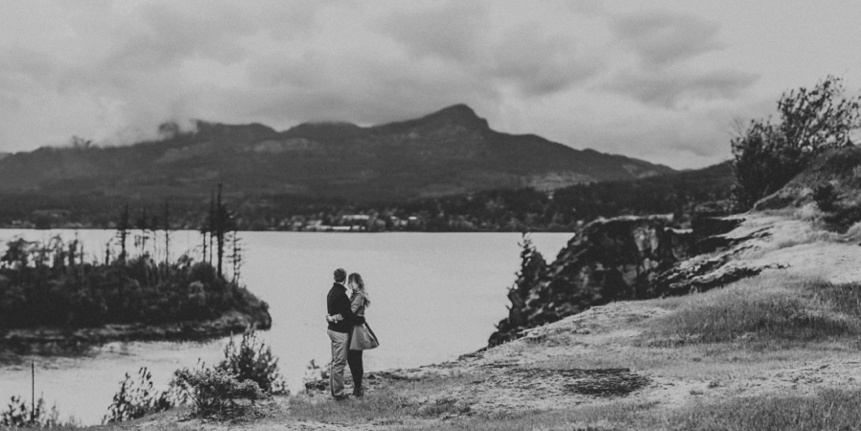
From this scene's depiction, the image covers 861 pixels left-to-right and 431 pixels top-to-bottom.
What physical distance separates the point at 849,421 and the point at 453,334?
7817 cm

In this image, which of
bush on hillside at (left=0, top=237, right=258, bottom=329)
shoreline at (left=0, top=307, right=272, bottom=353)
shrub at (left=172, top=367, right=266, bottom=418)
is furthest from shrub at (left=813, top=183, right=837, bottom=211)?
bush on hillside at (left=0, top=237, right=258, bottom=329)

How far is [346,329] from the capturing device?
1709 cm

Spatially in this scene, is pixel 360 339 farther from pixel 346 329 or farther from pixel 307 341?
pixel 307 341

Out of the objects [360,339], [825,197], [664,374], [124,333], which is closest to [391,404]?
[360,339]

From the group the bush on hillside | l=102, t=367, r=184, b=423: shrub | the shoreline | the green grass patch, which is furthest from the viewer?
the bush on hillside

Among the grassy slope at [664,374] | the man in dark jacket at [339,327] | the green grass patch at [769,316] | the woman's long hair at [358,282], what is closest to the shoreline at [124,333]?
the grassy slope at [664,374]

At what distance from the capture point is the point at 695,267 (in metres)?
28.7

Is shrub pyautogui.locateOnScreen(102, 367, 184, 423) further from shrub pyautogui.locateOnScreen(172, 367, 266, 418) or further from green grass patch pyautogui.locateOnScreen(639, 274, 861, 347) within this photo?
green grass patch pyautogui.locateOnScreen(639, 274, 861, 347)

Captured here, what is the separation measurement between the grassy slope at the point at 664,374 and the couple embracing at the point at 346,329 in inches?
20.8

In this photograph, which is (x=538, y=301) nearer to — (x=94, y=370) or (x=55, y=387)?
(x=55, y=387)

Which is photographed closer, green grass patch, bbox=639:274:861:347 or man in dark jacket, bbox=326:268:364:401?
man in dark jacket, bbox=326:268:364:401

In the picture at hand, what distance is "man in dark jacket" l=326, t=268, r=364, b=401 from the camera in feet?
55.3

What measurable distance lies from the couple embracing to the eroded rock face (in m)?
24.8

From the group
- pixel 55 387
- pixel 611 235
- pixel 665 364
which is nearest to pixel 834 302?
pixel 665 364
